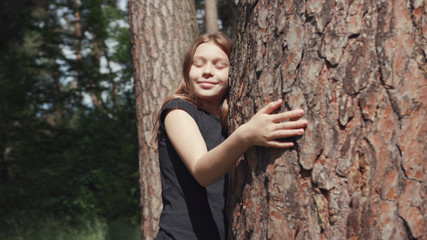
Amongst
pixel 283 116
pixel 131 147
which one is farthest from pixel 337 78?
pixel 131 147

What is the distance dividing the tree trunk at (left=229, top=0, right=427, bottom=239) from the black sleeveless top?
50cm

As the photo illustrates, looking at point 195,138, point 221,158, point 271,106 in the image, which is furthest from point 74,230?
point 271,106

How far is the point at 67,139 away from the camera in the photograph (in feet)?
37.3

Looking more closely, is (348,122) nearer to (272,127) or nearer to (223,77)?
(272,127)

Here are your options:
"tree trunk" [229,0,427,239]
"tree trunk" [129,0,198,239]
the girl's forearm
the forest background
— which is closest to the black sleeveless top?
the girl's forearm

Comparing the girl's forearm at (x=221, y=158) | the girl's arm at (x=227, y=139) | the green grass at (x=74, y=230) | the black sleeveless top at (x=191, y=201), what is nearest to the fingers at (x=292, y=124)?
the girl's arm at (x=227, y=139)

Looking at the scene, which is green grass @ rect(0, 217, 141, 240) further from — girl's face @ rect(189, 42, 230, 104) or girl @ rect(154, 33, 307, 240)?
girl's face @ rect(189, 42, 230, 104)

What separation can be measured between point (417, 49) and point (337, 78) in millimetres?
252

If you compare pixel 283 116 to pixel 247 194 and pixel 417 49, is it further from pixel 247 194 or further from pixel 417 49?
pixel 417 49

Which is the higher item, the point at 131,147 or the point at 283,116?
the point at 283,116

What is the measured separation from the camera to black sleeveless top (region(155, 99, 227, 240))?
6.57 ft

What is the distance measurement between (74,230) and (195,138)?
7500 millimetres

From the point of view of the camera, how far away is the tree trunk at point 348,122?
50.8 inches

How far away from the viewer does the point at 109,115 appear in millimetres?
10836
